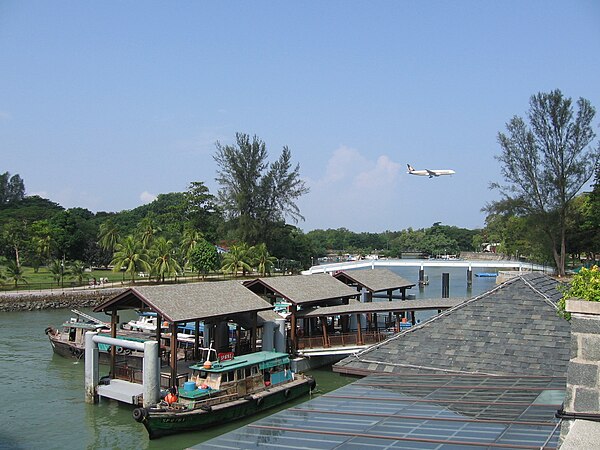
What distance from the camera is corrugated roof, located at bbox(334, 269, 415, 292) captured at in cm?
3816

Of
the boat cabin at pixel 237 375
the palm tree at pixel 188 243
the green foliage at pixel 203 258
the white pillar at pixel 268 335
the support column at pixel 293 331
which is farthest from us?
the palm tree at pixel 188 243

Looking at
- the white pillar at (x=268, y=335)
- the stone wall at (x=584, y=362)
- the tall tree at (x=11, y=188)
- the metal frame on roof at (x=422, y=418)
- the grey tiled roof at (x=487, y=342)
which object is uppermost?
the tall tree at (x=11, y=188)

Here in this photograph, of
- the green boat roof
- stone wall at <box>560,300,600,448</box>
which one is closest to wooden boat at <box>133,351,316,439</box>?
the green boat roof

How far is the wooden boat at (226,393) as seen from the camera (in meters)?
21.0

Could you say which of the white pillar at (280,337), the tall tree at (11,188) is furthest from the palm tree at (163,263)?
the tall tree at (11,188)

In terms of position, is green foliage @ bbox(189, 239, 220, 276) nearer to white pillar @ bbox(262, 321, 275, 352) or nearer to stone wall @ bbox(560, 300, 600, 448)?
white pillar @ bbox(262, 321, 275, 352)

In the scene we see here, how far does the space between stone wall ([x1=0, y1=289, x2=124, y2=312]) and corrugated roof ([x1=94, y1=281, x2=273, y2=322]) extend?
29.9 metres

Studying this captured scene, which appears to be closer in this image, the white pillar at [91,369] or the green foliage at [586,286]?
the green foliage at [586,286]

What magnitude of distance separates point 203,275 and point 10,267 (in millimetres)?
21910

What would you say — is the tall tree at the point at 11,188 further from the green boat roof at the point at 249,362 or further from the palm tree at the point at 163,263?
the green boat roof at the point at 249,362

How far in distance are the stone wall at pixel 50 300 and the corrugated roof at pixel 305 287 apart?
2686cm

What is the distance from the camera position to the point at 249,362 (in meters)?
24.5

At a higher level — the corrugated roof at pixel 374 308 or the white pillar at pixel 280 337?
the corrugated roof at pixel 374 308

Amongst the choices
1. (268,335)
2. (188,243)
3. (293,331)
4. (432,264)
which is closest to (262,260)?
(188,243)
